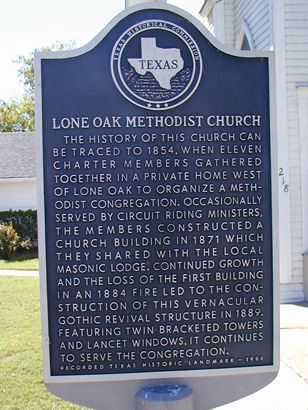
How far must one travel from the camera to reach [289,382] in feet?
15.7

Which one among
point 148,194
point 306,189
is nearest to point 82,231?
point 148,194

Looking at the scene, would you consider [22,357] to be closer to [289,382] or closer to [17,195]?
[289,382]

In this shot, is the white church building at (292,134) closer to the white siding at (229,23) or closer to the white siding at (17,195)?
the white siding at (229,23)

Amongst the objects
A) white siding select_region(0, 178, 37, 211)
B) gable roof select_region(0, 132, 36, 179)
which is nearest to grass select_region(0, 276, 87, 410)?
white siding select_region(0, 178, 37, 211)

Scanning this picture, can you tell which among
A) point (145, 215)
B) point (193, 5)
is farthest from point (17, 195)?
point (145, 215)

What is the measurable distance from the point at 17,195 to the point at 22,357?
1560 centimetres

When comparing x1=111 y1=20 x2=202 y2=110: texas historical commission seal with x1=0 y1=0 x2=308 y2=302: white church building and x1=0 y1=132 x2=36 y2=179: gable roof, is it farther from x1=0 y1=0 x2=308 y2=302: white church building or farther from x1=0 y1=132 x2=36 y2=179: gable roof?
x1=0 y1=132 x2=36 y2=179: gable roof

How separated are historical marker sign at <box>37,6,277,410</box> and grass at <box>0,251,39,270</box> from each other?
11570 mm

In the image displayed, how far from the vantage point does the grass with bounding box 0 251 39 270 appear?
15062 millimetres

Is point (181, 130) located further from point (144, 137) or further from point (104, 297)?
point (104, 297)

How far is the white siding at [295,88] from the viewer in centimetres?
790

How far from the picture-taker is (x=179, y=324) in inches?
126

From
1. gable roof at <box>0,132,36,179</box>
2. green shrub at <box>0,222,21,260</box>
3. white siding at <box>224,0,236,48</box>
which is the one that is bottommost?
green shrub at <box>0,222,21,260</box>

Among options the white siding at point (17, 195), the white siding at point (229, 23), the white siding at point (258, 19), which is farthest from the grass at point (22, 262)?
the white siding at point (258, 19)
